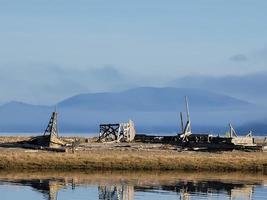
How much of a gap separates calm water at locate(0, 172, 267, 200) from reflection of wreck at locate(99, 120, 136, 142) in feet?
76.2

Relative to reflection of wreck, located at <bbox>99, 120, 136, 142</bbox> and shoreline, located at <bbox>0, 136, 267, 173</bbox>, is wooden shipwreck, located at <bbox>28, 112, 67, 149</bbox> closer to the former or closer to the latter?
shoreline, located at <bbox>0, 136, 267, 173</bbox>

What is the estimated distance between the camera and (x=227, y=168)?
2712 inches

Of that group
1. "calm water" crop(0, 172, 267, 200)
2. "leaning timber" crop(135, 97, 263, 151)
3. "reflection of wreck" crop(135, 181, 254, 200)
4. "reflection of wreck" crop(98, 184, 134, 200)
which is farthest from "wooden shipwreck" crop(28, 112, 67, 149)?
"reflection of wreck" crop(98, 184, 134, 200)

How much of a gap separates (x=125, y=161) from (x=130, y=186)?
9.80 m

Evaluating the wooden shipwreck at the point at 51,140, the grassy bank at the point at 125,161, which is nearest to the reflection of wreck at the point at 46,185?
the grassy bank at the point at 125,161

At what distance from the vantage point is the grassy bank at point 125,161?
66.2 meters

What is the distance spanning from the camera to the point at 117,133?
89812 mm

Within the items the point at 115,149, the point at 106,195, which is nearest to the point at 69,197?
the point at 106,195

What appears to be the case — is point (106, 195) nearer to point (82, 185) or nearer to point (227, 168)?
point (82, 185)

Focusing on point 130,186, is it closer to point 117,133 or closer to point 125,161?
point 125,161

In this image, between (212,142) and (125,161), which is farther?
(212,142)

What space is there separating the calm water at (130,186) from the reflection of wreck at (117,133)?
23.2 meters

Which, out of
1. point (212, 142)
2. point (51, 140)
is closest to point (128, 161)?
point (51, 140)

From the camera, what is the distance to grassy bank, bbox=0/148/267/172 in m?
66.2
